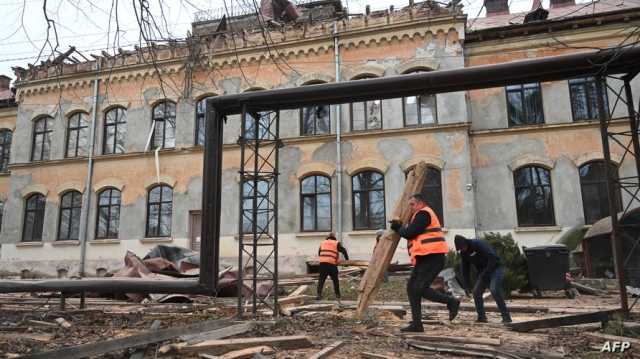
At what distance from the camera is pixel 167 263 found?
12.5m

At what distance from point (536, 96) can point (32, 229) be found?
21387mm

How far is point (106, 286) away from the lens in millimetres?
8562

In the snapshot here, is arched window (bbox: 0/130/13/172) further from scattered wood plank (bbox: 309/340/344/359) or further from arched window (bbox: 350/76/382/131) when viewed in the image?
scattered wood plank (bbox: 309/340/344/359)

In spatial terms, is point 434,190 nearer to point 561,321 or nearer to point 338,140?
point 338,140

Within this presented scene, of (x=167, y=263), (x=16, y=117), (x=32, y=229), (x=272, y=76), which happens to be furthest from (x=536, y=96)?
(x=16, y=117)

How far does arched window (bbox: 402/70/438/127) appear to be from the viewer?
1681 cm

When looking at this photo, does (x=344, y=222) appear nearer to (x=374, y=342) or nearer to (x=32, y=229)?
(x=374, y=342)

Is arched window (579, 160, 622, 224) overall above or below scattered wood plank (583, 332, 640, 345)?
above

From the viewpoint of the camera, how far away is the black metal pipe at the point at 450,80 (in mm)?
7656

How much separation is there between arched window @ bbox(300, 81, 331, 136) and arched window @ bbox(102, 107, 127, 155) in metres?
7.90

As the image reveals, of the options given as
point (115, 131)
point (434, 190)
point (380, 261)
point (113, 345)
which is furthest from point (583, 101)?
point (115, 131)

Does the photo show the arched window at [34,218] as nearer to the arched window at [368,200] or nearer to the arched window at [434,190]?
the arched window at [368,200]

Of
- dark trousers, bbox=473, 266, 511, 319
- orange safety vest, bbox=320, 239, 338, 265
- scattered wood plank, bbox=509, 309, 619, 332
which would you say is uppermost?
orange safety vest, bbox=320, 239, 338, 265

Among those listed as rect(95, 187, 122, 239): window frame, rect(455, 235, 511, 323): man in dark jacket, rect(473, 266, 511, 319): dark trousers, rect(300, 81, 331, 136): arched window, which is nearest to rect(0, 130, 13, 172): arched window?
rect(95, 187, 122, 239): window frame
